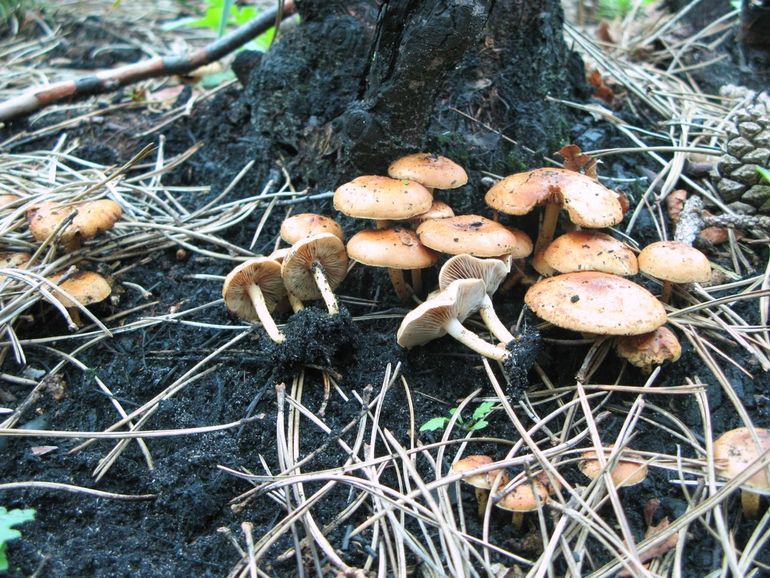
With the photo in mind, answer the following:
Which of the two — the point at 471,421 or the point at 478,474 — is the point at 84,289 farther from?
the point at 478,474

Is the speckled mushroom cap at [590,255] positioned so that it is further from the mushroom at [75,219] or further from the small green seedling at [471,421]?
the mushroom at [75,219]

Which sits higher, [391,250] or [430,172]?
[430,172]

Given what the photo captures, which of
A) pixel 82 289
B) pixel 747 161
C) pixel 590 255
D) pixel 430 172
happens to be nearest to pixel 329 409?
pixel 430 172

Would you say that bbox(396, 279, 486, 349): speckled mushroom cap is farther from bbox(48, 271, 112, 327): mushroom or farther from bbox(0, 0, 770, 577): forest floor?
bbox(48, 271, 112, 327): mushroom

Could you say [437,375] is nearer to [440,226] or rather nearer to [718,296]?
[440,226]

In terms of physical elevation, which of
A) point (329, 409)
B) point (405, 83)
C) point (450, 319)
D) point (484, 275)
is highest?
point (405, 83)

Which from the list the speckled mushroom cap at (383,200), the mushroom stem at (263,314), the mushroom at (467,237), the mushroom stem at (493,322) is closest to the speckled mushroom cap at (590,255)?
the mushroom at (467,237)

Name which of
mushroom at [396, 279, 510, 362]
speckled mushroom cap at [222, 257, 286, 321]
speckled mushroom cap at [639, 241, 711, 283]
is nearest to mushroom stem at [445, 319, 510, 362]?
mushroom at [396, 279, 510, 362]
